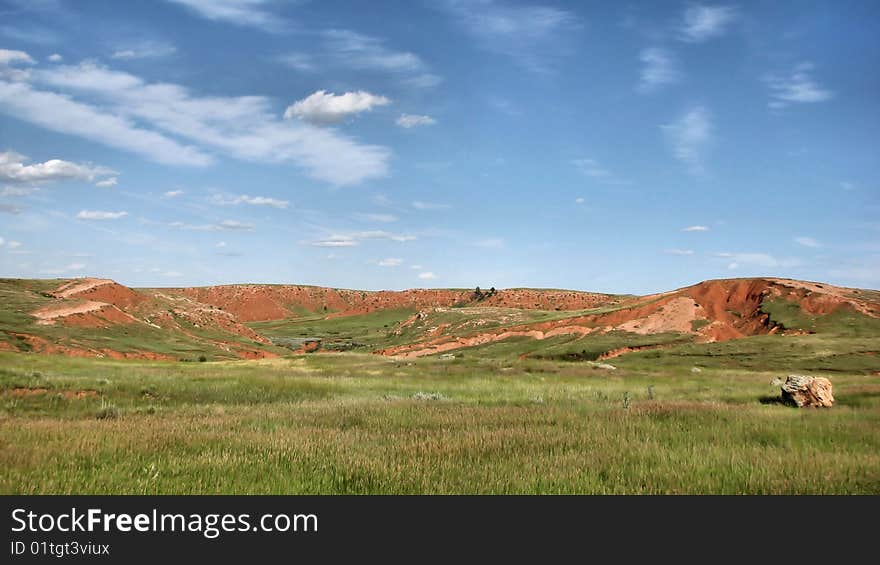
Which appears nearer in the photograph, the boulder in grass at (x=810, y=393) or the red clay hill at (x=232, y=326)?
the boulder in grass at (x=810, y=393)

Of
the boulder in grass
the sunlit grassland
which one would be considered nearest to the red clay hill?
the boulder in grass

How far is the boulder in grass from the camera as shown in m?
20.5

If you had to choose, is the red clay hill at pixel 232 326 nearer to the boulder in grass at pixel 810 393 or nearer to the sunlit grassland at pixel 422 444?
the boulder in grass at pixel 810 393

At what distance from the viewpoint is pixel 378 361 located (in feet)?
155

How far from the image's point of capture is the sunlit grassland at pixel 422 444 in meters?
8.48

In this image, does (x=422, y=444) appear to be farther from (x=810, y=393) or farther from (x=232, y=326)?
(x=232, y=326)

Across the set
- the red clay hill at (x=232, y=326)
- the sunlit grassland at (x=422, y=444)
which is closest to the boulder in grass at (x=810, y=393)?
the sunlit grassland at (x=422, y=444)

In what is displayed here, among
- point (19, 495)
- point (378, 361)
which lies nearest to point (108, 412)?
point (19, 495)

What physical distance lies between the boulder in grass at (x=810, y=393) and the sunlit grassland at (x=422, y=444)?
2.78 ft

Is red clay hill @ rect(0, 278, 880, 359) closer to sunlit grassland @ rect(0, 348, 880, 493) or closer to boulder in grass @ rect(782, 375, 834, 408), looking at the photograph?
boulder in grass @ rect(782, 375, 834, 408)

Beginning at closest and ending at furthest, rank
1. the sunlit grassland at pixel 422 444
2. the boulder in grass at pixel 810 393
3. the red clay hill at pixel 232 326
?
the sunlit grassland at pixel 422 444 < the boulder in grass at pixel 810 393 < the red clay hill at pixel 232 326

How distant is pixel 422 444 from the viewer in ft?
36.4
